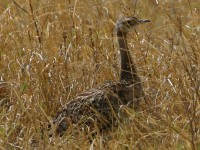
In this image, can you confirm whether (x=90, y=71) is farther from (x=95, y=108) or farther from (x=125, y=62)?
(x=95, y=108)

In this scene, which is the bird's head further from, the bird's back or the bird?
the bird's back

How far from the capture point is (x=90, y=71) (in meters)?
6.02

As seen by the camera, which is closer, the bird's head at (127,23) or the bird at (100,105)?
the bird at (100,105)

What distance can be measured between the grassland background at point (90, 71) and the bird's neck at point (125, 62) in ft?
0.22

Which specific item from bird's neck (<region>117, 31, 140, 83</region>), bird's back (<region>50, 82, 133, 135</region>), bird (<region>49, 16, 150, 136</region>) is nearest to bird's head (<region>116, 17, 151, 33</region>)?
bird's neck (<region>117, 31, 140, 83</region>)

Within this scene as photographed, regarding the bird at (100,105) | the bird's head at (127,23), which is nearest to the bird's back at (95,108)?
the bird at (100,105)

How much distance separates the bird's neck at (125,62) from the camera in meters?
5.80

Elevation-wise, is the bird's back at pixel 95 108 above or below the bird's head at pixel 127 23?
below

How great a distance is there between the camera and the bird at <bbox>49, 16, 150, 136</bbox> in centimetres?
528

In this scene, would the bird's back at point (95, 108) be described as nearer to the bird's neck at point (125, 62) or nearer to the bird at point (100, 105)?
the bird at point (100, 105)

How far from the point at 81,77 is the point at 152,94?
60 centimetres

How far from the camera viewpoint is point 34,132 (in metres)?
4.98

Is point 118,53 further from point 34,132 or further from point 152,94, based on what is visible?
point 34,132

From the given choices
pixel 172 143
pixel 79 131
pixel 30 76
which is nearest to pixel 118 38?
pixel 30 76
